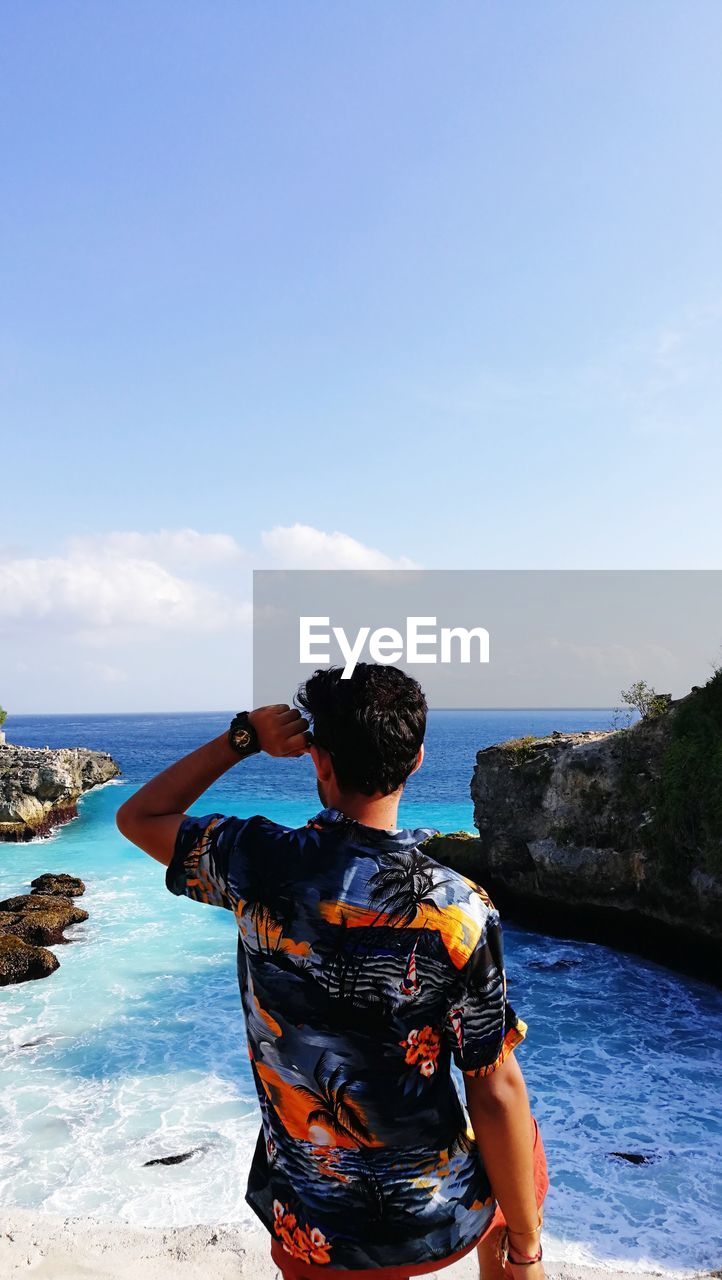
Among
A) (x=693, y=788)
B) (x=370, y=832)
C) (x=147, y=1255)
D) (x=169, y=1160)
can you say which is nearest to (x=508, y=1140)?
(x=370, y=832)

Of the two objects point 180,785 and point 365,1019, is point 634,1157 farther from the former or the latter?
point 180,785

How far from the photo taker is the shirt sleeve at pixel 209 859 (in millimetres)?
2289

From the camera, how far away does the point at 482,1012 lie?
2.16 m

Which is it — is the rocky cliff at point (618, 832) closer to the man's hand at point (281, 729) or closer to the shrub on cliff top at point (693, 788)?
the shrub on cliff top at point (693, 788)

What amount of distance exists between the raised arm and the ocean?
908 centimetres

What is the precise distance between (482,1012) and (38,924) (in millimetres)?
23259

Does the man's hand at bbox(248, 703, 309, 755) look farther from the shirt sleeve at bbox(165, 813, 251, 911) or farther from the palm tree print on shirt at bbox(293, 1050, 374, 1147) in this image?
the palm tree print on shirt at bbox(293, 1050, 374, 1147)

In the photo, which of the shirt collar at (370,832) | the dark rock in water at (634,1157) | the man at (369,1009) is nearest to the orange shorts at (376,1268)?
the man at (369,1009)

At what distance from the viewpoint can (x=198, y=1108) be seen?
1262 cm

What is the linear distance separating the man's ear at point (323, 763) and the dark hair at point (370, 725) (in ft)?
0.09

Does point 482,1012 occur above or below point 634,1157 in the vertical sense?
above

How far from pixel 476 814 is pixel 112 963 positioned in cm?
1259

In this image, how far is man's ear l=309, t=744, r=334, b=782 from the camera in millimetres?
2289

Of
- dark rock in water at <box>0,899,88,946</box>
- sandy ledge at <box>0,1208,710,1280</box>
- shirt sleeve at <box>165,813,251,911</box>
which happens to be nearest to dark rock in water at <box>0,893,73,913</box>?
dark rock in water at <box>0,899,88,946</box>
